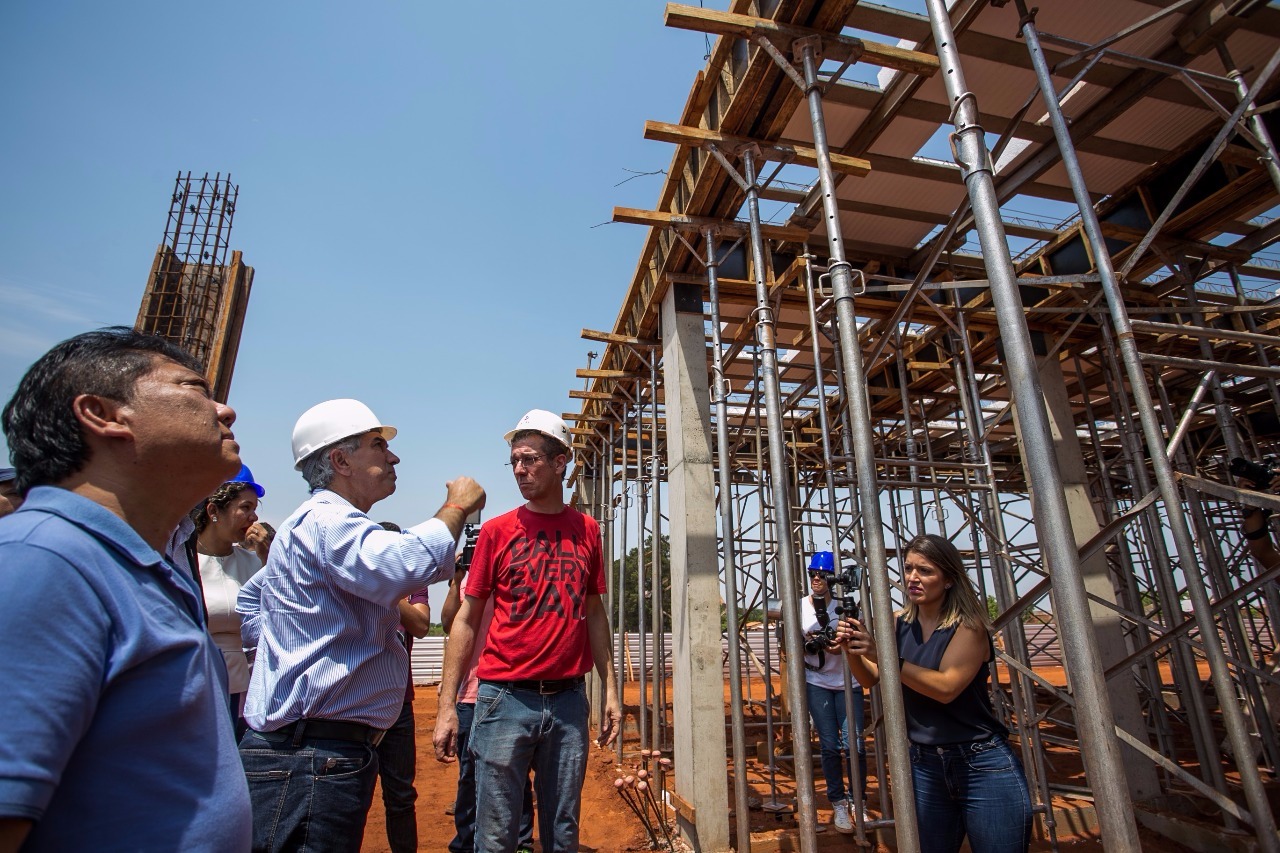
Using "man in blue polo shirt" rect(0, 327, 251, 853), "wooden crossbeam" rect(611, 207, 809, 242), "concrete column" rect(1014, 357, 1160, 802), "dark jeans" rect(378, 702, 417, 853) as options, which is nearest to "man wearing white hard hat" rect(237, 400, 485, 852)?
"man in blue polo shirt" rect(0, 327, 251, 853)

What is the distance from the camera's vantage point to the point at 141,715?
100 centimetres

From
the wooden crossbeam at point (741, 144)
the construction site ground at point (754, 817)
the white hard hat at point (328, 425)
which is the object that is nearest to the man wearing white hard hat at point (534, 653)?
the white hard hat at point (328, 425)

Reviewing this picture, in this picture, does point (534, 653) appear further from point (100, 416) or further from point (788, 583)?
point (100, 416)

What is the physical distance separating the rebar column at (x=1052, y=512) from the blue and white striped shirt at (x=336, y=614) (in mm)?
2201

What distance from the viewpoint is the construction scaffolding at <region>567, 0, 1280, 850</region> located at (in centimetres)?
324

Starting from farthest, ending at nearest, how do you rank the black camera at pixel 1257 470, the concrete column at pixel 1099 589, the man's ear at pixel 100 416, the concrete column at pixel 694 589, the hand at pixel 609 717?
the concrete column at pixel 1099 589
the concrete column at pixel 694 589
the black camera at pixel 1257 470
the hand at pixel 609 717
the man's ear at pixel 100 416

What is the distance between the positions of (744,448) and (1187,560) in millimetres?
10637

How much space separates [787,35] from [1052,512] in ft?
11.7

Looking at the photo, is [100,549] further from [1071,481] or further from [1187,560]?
[1071,481]

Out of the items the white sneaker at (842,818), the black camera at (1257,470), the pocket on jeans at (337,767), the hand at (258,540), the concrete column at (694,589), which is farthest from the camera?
the white sneaker at (842,818)

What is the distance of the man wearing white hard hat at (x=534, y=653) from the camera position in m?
2.84

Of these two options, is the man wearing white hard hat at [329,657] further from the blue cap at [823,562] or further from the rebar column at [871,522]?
the blue cap at [823,562]

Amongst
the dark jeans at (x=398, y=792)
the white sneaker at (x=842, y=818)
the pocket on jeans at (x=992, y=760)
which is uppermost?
the pocket on jeans at (x=992, y=760)

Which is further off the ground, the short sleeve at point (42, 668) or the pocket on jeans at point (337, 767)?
the short sleeve at point (42, 668)
